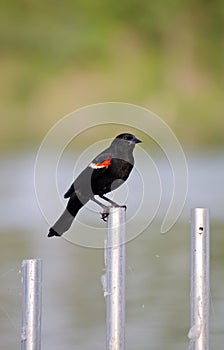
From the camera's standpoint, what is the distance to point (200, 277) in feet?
7.15

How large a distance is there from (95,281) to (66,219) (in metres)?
1.72

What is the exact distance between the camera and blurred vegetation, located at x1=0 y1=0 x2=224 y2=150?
272 inches

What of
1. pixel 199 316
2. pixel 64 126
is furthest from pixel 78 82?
pixel 199 316

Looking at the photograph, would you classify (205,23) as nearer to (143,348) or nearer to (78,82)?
(78,82)

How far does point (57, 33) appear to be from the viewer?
24.5ft

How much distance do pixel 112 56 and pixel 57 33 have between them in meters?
0.48

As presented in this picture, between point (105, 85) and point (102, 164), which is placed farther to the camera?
point (105, 85)

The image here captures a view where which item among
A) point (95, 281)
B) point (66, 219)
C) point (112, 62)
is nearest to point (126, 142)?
point (66, 219)

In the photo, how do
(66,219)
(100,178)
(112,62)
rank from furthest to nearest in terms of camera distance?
1. (112,62)
2. (100,178)
3. (66,219)

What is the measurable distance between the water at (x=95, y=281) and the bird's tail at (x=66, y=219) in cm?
21

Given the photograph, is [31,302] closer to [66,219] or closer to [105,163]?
[66,219]

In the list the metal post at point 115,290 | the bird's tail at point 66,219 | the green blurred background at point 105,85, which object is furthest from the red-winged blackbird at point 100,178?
the green blurred background at point 105,85

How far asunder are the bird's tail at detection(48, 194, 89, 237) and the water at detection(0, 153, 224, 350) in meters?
0.21

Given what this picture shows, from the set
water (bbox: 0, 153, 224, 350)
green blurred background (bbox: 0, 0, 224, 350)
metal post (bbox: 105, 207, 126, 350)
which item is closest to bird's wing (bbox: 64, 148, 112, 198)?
water (bbox: 0, 153, 224, 350)
